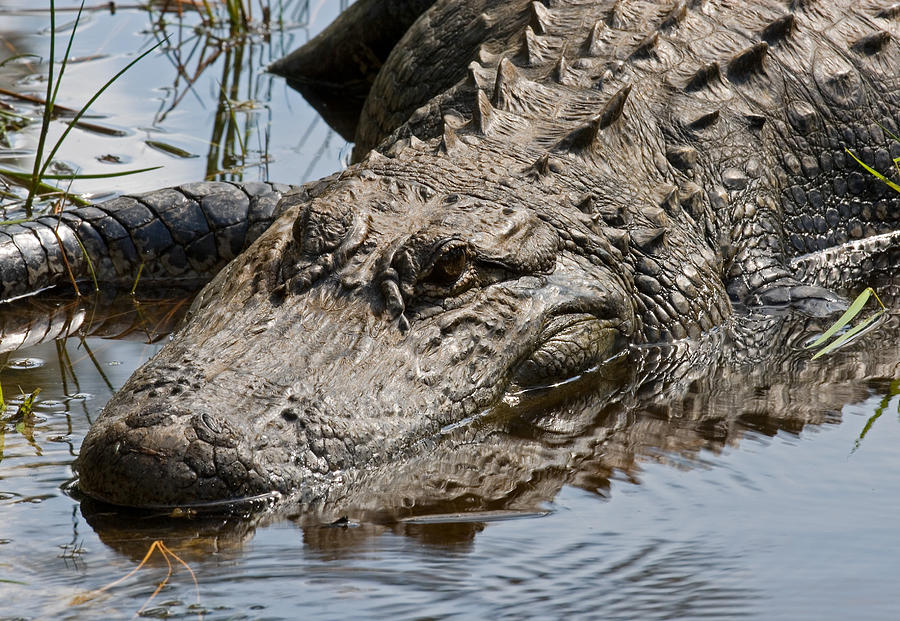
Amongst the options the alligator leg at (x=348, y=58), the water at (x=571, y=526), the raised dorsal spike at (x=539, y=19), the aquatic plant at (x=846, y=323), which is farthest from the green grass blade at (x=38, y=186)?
the aquatic plant at (x=846, y=323)

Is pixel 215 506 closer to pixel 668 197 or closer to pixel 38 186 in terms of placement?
→ pixel 668 197

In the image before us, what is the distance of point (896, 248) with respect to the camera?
5.57m

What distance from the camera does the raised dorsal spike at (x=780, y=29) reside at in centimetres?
549

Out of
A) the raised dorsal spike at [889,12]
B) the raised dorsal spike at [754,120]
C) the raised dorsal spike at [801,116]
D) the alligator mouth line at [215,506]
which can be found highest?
the raised dorsal spike at [889,12]

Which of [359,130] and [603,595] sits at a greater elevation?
[359,130]

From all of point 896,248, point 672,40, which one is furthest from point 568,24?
point 896,248

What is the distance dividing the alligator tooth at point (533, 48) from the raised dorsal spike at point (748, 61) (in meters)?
0.86

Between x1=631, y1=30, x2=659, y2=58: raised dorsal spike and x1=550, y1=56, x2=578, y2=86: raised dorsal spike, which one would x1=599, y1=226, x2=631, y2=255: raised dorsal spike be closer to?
x1=550, y1=56, x2=578, y2=86: raised dorsal spike

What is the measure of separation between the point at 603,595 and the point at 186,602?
87cm

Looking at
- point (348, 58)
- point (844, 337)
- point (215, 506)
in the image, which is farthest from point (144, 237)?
point (348, 58)

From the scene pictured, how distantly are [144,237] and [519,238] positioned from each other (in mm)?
2048

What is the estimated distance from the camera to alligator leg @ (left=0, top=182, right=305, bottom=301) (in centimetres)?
495

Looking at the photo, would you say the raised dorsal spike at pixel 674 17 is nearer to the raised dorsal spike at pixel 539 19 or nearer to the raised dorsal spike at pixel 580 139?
the raised dorsal spike at pixel 539 19

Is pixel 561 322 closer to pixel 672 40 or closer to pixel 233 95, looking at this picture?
pixel 672 40
